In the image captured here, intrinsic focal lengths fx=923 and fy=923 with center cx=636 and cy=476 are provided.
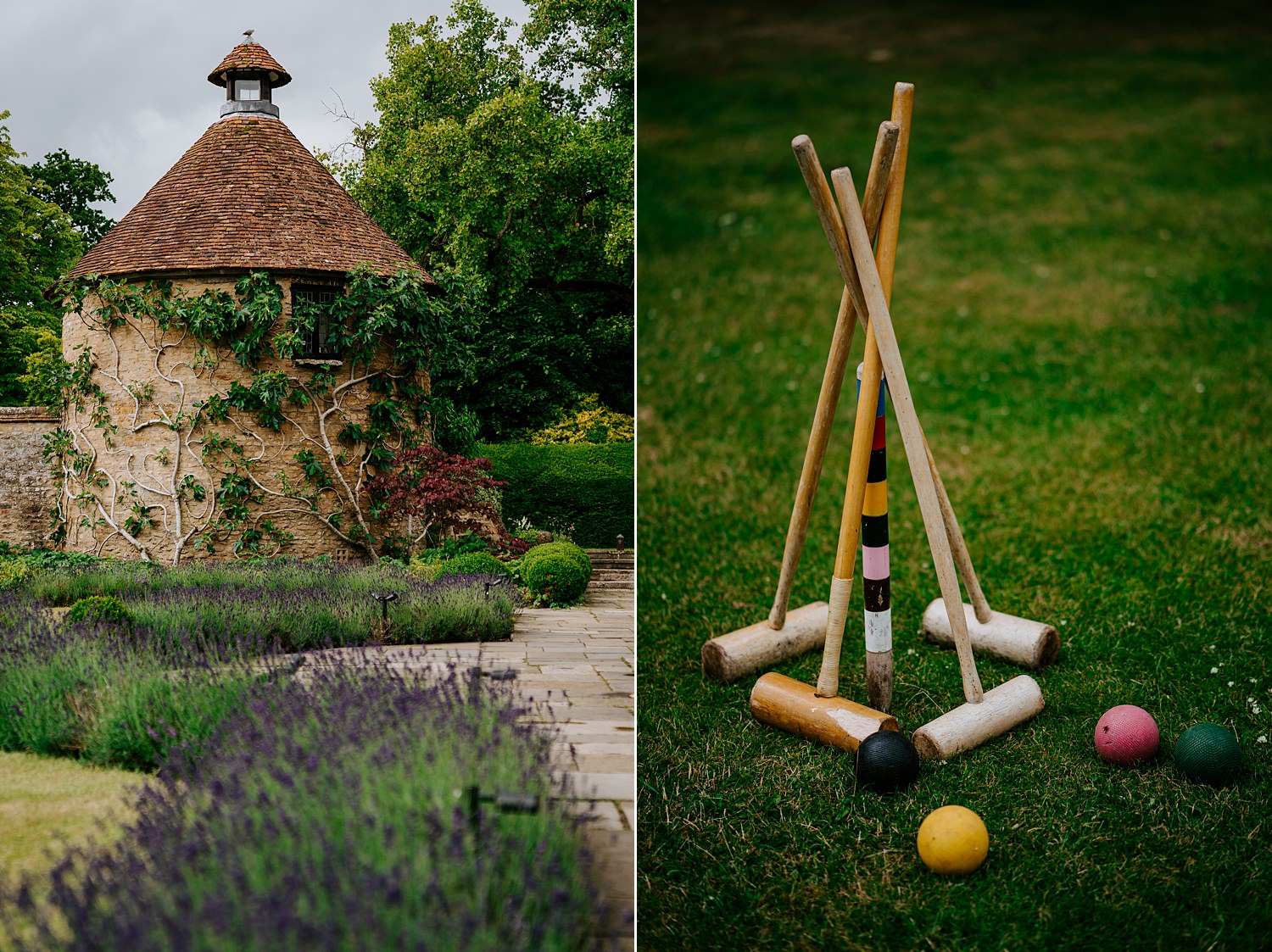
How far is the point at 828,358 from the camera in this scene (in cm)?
406

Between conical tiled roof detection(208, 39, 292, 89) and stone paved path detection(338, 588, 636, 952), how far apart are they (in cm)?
313

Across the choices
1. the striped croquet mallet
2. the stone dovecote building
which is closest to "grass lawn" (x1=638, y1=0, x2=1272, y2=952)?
the striped croquet mallet

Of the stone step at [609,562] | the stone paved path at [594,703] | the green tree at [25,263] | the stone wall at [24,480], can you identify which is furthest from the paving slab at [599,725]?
the stone step at [609,562]

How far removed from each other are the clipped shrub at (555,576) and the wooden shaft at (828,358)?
404cm

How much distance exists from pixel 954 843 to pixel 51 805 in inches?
112

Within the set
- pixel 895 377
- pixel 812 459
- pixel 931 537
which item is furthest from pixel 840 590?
pixel 895 377

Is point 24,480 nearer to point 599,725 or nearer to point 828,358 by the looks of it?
point 599,725

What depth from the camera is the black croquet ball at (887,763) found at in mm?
3600

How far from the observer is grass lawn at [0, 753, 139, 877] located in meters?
2.38

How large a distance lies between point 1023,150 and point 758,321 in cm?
773

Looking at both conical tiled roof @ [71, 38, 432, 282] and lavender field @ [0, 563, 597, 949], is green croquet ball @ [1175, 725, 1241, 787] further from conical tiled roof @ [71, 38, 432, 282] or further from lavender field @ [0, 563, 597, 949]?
conical tiled roof @ [71, 38, 432, 282]

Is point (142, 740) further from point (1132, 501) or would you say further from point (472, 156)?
point (1132, 501)

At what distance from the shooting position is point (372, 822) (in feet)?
7.25

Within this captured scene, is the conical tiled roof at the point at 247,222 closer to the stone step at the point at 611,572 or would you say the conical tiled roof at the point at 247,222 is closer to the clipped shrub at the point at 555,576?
the clipped shrub at the point at 555,576
